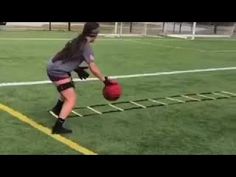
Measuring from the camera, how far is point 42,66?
11.6m

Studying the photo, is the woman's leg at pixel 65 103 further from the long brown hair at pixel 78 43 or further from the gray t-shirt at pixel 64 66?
the long brown hair at pixel 78 43

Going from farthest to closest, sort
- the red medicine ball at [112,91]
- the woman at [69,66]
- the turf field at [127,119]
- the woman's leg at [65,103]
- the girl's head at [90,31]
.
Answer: the red medicine ball at [112,91]
the woman's leg at [65,103]
the woman at [69,66]
the girl's head at [90,31]
the turf field at [127,119]

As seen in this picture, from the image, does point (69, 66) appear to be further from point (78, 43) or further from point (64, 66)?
point (78, 43)

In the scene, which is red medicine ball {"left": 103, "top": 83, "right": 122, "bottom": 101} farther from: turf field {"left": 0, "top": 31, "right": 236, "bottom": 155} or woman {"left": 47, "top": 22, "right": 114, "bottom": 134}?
turf field {"left": 0, "top": 31, "right": 236, "bottom": 155}

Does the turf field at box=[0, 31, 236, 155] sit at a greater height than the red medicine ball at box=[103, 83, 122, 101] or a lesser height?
lesser

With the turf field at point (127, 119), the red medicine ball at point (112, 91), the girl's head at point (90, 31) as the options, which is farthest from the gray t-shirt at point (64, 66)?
the turf field at point (127, 119)

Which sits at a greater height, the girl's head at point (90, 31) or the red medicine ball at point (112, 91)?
the girl's head at point (90, 31)

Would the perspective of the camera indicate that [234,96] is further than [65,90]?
Yes

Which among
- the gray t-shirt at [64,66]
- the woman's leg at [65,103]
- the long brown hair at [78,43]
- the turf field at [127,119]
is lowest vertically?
the turf field at [127,119]

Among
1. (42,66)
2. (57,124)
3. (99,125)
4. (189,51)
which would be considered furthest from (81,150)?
(189,51)

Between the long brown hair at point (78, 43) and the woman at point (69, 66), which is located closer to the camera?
the long brown hair at point (78, 43)

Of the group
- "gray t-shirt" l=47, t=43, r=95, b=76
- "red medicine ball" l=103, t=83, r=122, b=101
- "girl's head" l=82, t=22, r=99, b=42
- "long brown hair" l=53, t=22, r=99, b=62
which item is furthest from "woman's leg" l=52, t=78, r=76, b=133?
"girl's head" l=82, t=22, r=99, b=42
